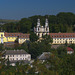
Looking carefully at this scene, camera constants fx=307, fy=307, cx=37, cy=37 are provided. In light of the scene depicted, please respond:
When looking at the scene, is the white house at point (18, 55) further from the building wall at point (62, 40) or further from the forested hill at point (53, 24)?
the forested hill at point (53, 24)

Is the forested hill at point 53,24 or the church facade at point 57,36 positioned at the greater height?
the forested hill at point 53,24

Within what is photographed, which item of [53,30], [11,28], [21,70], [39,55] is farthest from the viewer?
[11,28]

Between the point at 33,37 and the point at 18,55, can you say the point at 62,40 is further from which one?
the point at 18,55

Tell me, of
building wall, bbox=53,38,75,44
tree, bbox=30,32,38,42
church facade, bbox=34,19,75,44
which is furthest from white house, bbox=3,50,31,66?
building wall, bbox=53,38,75,44

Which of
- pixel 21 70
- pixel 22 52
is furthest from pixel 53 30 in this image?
pixel 21 70

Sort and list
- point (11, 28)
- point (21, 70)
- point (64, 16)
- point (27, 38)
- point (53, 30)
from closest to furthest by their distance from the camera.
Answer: point (21, 70) → point (27, 38) → point (53, 30) → point (11, 28) → point (64, 16)

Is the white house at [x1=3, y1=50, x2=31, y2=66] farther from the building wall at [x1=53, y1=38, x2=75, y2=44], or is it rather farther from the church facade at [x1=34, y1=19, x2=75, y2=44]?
the building wall at [x1=53, y1=38, x2=75, y2=44]

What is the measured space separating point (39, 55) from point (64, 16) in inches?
1404

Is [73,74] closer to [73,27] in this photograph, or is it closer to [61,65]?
[61,65]

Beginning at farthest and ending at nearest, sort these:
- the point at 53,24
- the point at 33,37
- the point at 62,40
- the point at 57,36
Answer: the point at 53,24 < the point at 62,40 < the point at 57,36 < the point at 33,37

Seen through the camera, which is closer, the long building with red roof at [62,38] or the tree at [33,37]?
the tree at [33,37]

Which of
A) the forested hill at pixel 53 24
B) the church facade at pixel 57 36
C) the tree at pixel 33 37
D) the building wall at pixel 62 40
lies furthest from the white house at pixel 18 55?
the forested hill at pixel 53 24

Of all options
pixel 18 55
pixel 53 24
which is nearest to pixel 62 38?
pixel 53 24

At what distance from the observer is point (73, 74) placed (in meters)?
24.3
